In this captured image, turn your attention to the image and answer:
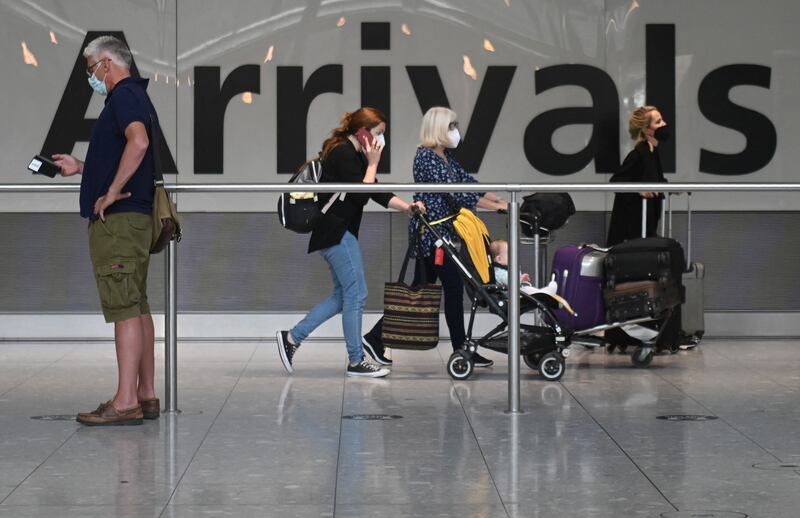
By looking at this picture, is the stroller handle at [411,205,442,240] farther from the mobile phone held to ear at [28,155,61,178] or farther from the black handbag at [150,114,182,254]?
the mobile phone held to ear at [28,155,61,178]

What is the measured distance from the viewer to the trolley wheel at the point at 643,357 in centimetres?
934

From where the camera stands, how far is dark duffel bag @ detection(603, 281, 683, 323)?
9.12 meters

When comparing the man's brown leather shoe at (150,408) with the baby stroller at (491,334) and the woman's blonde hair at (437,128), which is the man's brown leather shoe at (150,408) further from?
the woman's blonde hair at (437,128)

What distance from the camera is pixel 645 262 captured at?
30.0 feet

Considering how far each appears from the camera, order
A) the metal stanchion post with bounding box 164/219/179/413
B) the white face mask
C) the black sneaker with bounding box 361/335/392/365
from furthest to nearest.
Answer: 1. the black sneaker with bounding box 361/335/392/365
2. the white face mask
3. the metal stanchion post with bounding box 164/219/179/413

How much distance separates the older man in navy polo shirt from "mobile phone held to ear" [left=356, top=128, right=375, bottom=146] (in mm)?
2156

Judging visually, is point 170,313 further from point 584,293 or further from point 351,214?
point 584,293

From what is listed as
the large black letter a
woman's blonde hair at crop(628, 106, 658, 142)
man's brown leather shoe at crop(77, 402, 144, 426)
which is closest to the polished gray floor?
man's brown leather shoe at crop(77, 402, 144, 426)

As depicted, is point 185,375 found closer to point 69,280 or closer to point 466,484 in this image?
point 69,280

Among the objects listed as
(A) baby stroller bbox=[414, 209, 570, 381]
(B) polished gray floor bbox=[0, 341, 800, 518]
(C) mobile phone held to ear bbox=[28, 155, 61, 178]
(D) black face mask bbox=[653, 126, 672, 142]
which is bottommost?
(B) polished gray floor bbox=[0, 341, 800, 518]

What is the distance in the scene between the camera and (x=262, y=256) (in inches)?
452

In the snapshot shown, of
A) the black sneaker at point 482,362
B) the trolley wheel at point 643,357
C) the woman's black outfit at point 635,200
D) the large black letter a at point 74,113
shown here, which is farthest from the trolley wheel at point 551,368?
the large black letter a at point 74,113

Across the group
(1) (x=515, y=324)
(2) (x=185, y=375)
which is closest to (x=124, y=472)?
(1) (x=515, y=324)

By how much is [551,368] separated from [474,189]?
187cm
